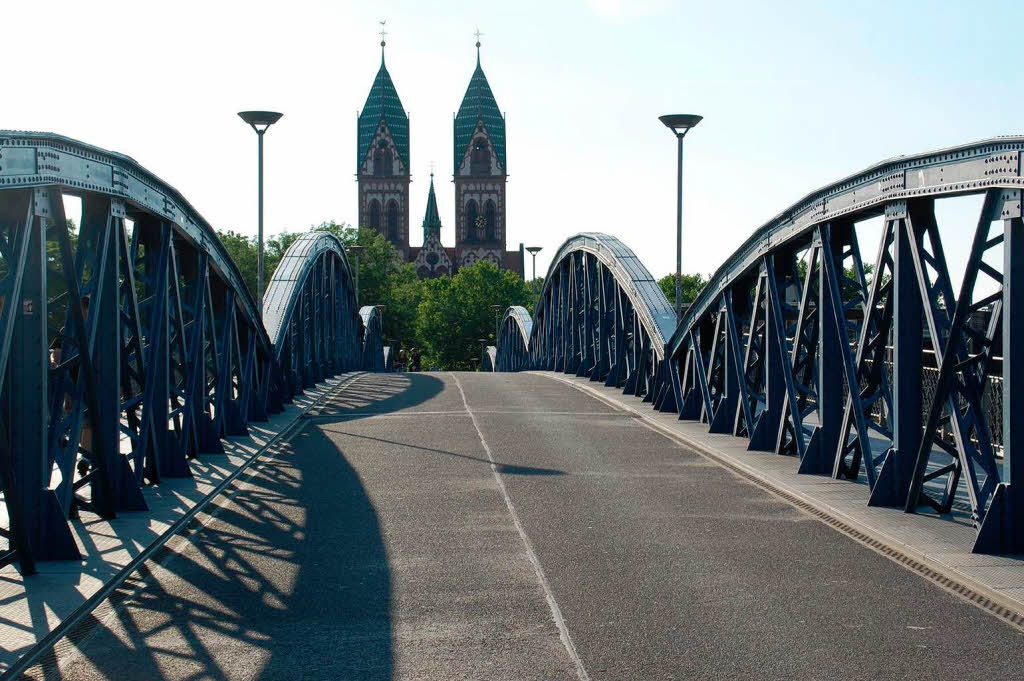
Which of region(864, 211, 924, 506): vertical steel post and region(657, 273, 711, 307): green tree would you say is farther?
region(657, 273, 711, 307): green tree

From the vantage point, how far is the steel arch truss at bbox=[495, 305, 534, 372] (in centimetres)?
5263

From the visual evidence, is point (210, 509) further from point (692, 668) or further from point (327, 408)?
point (327, 408)

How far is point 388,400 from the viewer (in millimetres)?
26625

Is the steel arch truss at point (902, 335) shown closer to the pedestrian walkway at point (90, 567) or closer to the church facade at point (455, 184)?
the pedestrian walkway at point (90, 567)

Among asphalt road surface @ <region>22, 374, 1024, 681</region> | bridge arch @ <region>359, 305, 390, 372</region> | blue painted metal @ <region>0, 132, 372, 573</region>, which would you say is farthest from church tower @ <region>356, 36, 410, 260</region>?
asphalt road surface @ <region>22, 374, 1024, 681</region>

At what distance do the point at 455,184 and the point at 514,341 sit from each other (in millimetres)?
97643

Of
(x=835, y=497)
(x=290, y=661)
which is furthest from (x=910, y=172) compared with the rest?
(x=290, y=661)

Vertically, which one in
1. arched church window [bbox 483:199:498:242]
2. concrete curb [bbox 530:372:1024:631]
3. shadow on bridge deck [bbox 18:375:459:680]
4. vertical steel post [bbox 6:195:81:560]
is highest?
arched church window [bbox 483:199:498:242]

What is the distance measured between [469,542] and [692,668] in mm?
3939

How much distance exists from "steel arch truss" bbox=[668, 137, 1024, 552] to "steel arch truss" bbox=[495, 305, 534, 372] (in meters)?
34.1

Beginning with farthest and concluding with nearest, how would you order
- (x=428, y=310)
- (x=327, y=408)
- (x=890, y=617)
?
(x=428, y=310) < (x=327, y=408) < (x=890, y=617)

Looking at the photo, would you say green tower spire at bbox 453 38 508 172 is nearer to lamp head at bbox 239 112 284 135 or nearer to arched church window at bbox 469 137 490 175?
arched church window at bbox 469 137 490 175

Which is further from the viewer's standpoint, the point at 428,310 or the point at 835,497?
the point at 428,310

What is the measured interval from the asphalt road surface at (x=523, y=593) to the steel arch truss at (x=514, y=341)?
1480 inches
